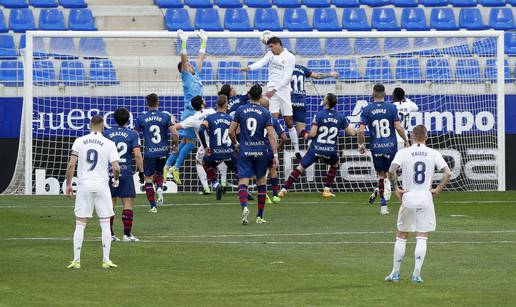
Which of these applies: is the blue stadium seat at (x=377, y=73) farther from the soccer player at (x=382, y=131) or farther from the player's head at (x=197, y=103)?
the soccer player at (x=382, y=131)

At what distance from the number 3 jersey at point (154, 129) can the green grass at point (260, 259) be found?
A: 1127 millimetres

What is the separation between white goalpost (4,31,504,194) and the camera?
26812 mm

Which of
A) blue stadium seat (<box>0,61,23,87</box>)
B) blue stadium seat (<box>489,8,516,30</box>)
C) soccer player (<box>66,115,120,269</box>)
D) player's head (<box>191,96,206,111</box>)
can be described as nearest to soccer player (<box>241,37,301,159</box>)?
player's head (<box>191,96,206,111</box>)

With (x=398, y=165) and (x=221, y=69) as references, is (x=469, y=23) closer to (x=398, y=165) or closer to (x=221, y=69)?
(x=221, y=69)

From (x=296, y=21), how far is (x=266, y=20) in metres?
0.78

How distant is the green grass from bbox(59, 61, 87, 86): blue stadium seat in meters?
4.63

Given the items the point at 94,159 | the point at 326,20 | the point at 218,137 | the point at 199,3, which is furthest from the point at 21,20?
the point at 94,159

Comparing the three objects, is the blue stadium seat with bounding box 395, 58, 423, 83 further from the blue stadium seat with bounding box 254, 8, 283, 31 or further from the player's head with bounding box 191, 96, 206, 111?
the player's head with bounding box 191, 96, 206, 111

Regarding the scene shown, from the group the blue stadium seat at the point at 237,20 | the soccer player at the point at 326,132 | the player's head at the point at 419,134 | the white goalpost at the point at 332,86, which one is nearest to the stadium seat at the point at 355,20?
the blue stadium seat at the point at 237,20

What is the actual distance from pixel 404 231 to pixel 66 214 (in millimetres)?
9848

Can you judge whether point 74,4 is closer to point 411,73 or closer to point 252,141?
point 411,73

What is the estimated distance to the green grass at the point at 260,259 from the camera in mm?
11922

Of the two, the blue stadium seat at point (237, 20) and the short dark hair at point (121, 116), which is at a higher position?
the blue stadium seat at point (237, 20)

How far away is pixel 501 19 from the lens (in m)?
33.5
